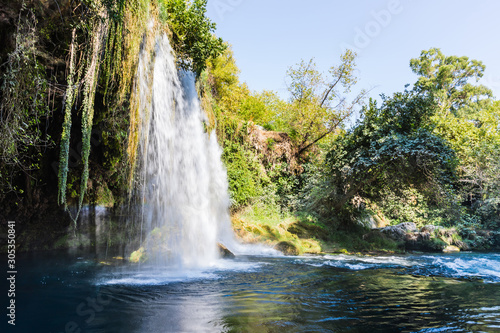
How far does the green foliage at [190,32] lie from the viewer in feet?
32.9

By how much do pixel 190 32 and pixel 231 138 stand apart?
733 centimetres

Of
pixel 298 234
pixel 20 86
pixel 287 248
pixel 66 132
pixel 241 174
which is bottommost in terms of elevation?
pixel 287 248

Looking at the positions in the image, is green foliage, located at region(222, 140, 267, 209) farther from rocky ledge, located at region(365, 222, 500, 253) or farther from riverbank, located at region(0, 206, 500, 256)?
rocky ledge, located at region(365, 222, 500, 253)

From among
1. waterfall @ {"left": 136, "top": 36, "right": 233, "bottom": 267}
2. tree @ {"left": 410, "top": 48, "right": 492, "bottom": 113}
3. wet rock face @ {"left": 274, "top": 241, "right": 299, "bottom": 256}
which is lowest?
wet rock face @ {"left": 274, "top": 241, "right": 299, "bottom": 256}

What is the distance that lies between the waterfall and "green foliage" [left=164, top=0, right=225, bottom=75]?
71 centimetres

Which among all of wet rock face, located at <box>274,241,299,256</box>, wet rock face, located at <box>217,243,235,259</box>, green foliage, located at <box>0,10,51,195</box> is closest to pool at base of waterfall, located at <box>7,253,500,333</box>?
wet rock face, located at <box>217,243,235,259</box>

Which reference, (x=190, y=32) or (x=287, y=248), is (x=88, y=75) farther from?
(x=287, y=248)

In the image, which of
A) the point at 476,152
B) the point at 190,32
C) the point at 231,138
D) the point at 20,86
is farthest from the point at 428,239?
the point at 20,86

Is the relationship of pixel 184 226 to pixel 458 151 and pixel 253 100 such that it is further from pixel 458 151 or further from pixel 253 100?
pixel 253 100

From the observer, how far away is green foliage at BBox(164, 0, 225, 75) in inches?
395

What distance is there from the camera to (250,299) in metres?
4.69

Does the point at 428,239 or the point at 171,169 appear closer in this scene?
the point at 171,169

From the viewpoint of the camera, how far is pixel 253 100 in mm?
26391

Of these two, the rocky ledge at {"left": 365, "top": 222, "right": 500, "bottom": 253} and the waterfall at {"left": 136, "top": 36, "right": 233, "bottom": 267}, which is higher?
the waterfall at {"left": 136, "top": 36, "right": 233, "bottom": 267}
